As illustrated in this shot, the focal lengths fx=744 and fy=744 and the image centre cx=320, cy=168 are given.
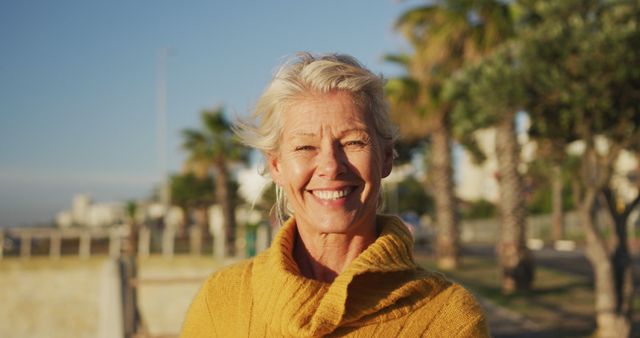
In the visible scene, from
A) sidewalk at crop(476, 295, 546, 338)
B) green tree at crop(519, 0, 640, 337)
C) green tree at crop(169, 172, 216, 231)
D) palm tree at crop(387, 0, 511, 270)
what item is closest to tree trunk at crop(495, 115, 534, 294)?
palm tree at crop(387, 0, 511, 270)

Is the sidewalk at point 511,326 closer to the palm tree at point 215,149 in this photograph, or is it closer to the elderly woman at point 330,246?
the elderly woman at point 330,246

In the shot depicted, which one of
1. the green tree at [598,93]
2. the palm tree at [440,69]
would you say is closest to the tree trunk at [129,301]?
the green tree at [598,93]

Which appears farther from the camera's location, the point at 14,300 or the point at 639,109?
the point at 14,300

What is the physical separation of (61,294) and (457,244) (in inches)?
518

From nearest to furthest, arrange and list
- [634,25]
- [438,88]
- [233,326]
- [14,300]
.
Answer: [233,326]
[634,25]
[438,88]
[14,300]

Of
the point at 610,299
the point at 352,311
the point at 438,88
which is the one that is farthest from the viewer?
the point at 438,88

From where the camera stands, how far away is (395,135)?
2.01 metres

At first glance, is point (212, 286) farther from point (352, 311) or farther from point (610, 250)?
point (610, 250)

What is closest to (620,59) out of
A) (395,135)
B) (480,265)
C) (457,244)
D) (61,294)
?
(395,135)

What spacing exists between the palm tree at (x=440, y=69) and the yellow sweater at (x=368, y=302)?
1342 cm

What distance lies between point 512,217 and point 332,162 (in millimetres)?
17423

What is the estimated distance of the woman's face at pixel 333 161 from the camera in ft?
6.09

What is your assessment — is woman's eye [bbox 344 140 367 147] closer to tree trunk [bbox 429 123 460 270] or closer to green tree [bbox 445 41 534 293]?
green tree [bbox 445 41 534 293]

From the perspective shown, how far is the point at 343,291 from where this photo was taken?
1.72 metres
